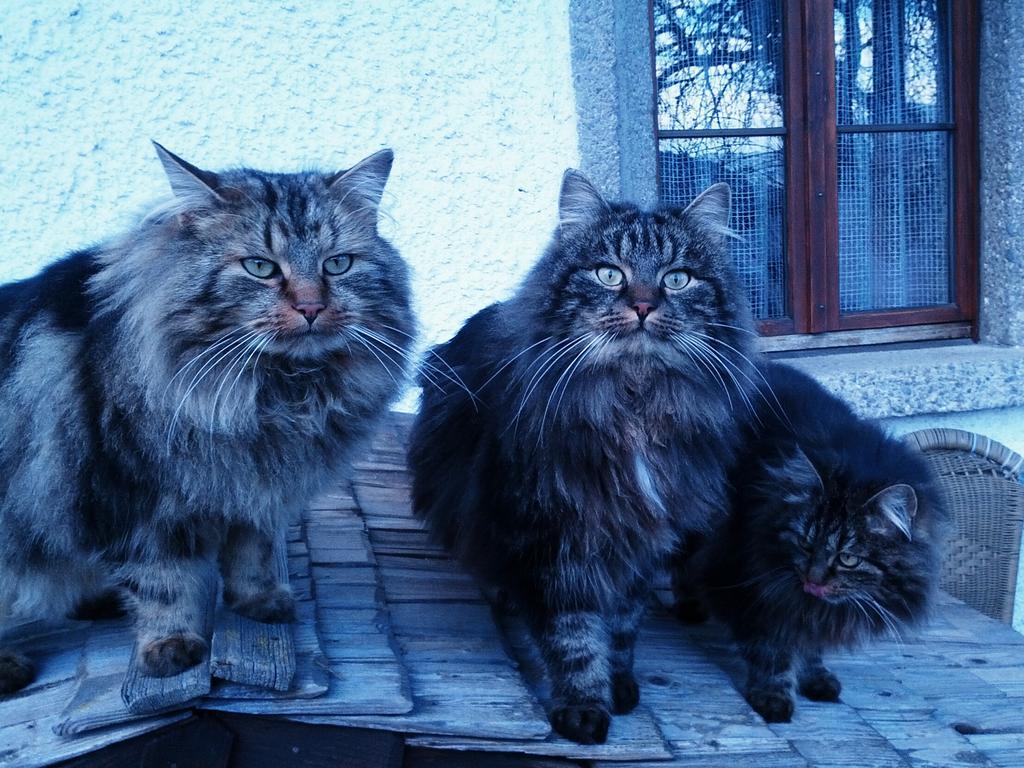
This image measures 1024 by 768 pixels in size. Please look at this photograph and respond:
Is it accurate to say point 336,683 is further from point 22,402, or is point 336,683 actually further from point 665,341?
point 665,341

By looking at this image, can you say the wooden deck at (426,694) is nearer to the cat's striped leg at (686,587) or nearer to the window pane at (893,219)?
the cat's striped leg at (686,587)

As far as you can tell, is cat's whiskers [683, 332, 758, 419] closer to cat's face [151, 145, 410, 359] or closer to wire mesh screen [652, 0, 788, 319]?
cat's face [151, 145, 410, 359]

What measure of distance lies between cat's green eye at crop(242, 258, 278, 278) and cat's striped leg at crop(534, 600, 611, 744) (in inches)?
33.8

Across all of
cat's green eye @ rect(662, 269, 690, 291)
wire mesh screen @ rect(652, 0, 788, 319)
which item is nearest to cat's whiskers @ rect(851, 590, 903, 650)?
cat's green eye @ rect(662, 269, 690, 291)

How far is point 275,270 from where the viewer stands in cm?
162

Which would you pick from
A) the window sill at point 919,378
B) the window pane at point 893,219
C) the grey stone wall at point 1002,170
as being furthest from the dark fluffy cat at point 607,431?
the grey stone wall at point 1002,170

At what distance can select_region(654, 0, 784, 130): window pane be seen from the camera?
3.28m

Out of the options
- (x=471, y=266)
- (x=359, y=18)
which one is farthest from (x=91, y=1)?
(x=471, y=266)

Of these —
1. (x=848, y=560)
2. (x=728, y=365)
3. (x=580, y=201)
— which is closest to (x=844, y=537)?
(x=848, y=560)

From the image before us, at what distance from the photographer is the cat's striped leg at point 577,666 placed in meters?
1.61

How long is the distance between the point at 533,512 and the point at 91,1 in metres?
2.34

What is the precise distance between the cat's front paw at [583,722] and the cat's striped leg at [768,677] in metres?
0.44

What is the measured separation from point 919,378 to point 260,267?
2.65 metres

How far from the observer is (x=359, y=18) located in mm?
3020
